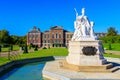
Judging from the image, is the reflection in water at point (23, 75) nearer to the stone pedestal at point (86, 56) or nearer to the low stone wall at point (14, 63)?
the low stone wall at point (14, 63)

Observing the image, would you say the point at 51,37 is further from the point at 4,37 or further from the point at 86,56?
the point at 86,56

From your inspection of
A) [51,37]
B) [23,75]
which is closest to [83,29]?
[23,75]

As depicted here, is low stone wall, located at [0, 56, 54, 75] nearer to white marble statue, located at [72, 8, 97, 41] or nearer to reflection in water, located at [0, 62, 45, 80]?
reflection in water, located at [0, 62, 45, 80]

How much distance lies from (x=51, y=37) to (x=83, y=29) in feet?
238

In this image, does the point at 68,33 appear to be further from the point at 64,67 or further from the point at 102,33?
the point at 64,67

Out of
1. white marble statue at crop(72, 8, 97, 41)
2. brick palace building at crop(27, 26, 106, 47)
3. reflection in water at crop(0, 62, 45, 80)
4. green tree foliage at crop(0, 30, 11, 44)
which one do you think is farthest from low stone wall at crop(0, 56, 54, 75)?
brick palace building at crop(27, 26, 106, 47)

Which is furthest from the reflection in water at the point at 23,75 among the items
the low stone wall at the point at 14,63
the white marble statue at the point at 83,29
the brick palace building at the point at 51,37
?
the brick palace building at the point at 51,37

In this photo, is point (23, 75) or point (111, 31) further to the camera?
point (111, 31)

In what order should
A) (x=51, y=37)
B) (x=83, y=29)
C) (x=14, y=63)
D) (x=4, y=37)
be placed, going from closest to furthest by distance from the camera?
(x=83, y=29) < (x=14, y=63) < (x=4, y=37) < (x=51, y=37)

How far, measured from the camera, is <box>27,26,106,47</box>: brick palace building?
87438mm

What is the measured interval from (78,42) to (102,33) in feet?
272

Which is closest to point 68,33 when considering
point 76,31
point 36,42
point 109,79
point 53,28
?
point 53,28

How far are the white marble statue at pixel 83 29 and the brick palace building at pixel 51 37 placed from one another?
230 ft

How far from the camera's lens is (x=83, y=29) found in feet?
52.7
